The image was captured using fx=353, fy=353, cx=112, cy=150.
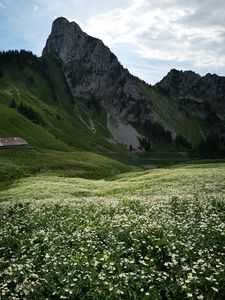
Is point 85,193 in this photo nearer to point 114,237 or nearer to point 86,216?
point 86,216

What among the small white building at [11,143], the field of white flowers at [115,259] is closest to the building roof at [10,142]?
the small white building at [11,143]

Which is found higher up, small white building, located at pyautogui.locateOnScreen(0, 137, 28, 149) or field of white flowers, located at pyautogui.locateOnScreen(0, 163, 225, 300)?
small white building, located at pyautogui.locateOnScreen(0, 137, 28, 149)

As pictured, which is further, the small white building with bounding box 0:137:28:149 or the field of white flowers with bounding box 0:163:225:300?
the small white building with bounding box 0:137:28:149

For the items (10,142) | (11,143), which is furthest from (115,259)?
(10,142)

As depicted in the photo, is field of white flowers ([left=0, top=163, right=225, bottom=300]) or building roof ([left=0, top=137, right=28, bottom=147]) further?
building roof ([left=0, top=137, right=28, bottom=147])

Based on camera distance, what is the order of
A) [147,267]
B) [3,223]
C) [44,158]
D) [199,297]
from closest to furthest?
[199,297]
[147,267]
[3,223]
[44,158]

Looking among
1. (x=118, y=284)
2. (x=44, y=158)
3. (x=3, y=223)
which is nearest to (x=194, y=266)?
(x=118, y=284)

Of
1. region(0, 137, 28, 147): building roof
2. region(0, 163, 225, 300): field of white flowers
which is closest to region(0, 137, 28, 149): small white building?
region(0, 137, 28, 147): building roof

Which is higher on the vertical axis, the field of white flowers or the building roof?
the building roof

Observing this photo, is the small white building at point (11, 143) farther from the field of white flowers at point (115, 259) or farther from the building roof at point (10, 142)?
the field of white flowers at point (115, 259)

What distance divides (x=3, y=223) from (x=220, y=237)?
1381cm

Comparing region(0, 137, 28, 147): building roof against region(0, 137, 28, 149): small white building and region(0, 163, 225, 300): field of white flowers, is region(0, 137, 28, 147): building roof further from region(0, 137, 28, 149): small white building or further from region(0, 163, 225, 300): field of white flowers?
region(0, 163, 225, 300): field of white flowers

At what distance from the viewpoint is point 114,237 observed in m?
16.0

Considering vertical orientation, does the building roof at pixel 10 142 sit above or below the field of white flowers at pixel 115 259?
above
